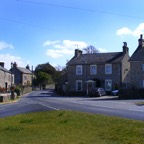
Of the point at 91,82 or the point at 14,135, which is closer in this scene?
the point at 14,135

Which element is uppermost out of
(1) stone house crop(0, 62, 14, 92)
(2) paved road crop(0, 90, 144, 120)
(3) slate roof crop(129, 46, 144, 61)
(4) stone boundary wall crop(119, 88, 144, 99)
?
(3) slate roof crop(129, 46, 144, 61)

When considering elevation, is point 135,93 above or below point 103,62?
below

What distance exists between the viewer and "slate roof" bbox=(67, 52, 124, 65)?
238 ft

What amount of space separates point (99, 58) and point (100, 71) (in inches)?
134

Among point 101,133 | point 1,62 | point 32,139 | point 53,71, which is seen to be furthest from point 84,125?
point 53,71

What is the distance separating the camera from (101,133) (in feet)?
43.4

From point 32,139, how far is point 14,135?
1570 mm

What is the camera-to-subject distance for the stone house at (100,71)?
71.4 meters

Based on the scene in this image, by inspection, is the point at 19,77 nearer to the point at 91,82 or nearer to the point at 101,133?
the point at 91,82

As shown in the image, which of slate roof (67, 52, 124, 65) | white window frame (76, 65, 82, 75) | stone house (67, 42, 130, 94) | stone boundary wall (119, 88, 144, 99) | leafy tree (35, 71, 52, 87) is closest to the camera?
stone boundary wall (119, 88, 144, 99)

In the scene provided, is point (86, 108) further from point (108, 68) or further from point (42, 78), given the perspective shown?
point (42, 78)

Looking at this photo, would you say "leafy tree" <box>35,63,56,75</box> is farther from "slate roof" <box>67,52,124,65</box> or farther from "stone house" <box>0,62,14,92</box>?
"slate roof" <box>67,52,124,65</box>

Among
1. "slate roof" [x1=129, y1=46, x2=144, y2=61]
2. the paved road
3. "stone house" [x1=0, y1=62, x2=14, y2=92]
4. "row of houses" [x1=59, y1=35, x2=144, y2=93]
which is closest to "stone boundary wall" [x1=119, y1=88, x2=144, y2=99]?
"slate roof" [x1=129, y1=46, x2=144, y2=61]

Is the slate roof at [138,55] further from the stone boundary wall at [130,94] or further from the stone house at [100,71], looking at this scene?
the stone boundary wall at [130,94]
